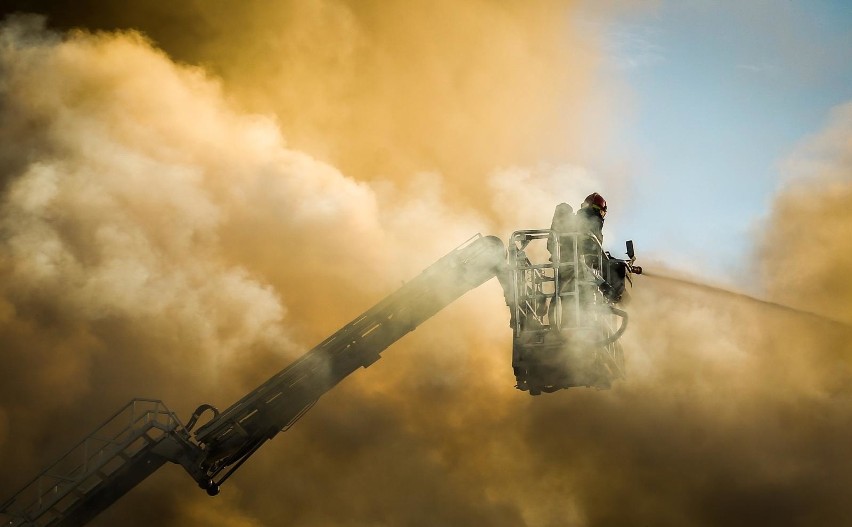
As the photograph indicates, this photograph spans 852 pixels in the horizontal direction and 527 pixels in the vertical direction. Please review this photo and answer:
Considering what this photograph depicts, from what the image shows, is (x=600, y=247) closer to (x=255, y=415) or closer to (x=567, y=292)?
(x=567, y=292)

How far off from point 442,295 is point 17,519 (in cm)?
1129

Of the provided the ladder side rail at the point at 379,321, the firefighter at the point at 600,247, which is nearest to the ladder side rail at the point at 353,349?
the ladder side rail at the point at 379,321

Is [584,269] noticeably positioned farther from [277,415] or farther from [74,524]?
[74,524]

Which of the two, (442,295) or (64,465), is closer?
(442,295)

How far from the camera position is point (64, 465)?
1492 inches

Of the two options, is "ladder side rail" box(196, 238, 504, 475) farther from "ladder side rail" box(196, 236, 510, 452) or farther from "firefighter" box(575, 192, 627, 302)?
"firefighter" box(575, 192, 627, 302)

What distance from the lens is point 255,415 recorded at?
845 inches

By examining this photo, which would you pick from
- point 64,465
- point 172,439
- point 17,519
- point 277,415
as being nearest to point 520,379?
point 277,415

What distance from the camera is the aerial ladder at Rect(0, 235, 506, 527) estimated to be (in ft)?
68.5

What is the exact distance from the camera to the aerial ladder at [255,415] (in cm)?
2089

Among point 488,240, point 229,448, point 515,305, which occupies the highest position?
point 488,240

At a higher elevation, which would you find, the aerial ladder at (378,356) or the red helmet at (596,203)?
the red helmet at (596,203)

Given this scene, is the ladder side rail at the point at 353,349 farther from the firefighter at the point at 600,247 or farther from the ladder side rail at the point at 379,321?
the firefighter at the point at 600,247

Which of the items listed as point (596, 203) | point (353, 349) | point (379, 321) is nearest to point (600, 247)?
point (596, 203)
